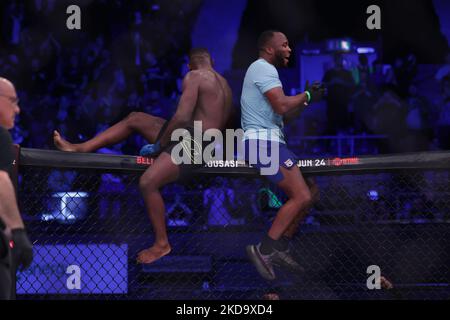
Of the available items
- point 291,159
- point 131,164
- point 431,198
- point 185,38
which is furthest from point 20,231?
point 185,38

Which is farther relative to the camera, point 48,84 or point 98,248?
point 48,84

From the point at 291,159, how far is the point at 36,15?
7473 mm

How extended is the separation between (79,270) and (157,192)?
762mm

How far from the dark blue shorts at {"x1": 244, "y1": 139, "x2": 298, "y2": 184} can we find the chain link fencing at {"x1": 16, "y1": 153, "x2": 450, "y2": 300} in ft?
0.65

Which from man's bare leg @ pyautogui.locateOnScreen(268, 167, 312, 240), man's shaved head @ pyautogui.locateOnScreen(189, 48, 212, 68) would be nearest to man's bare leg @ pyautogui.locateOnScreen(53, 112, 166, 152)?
man's shaved head @ pyautogui.locateOnScreen(189, 48, 212, 68)

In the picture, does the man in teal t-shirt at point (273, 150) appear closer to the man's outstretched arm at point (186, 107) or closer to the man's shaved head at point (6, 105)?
the man's outstretched arm at point (186, 107)

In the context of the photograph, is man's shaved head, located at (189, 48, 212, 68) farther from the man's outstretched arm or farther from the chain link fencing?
the chain link fencing

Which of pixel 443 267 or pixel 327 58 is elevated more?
pixel 327 58

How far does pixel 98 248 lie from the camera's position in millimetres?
4535

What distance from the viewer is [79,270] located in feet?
14.4

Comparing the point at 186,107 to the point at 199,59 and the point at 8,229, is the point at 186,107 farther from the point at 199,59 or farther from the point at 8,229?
the point at 8,229

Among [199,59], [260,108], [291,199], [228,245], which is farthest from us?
[228,245]

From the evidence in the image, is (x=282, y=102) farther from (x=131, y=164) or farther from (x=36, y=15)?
(x=36, y=15)

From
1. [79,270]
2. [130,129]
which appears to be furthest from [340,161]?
[79,270]
